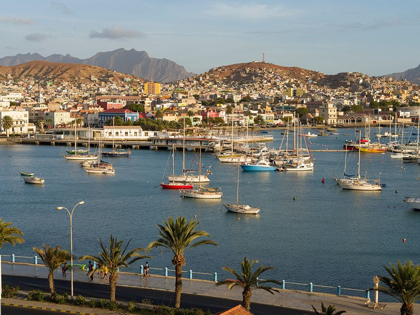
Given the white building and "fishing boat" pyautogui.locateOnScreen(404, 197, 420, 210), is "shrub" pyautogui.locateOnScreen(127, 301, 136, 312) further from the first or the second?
the white building

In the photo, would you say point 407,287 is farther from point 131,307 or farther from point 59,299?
point 59,299

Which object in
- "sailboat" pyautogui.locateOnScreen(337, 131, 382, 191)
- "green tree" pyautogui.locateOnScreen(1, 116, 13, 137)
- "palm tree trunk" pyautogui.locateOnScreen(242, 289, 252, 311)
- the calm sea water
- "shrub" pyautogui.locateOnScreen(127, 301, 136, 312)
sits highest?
"green tree" pyautogui.locateOnScreen(1, 116, 13, 137)

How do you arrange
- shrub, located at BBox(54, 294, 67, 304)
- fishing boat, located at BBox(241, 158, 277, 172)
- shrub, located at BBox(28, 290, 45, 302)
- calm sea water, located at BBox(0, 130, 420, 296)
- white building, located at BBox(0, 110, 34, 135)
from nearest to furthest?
1. shrub, located at BBox(54, 294, 67, 304)
2. shrub, located at BBox(28, 290, 45, 302)
3. calm sea water, located at BBox(0, 130, 420, 296)
4. fishing boat, located at BBox(241, 158, 277, 172)
5. white building, located at BBox(0, 110, 34, 135)

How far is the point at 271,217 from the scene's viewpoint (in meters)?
38.1

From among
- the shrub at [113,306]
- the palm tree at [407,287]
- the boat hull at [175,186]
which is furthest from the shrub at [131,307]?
the boat hull at [175,186]

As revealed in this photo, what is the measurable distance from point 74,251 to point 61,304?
10246 mm

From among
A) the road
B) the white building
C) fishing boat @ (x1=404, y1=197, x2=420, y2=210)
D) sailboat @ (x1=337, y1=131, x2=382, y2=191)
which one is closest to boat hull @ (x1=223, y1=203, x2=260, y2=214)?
fishing boat @ (x1=404, y1=197, x2=420, y2=210)

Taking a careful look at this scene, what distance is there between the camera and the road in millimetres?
18391

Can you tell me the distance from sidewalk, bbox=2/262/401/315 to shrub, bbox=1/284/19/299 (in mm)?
245

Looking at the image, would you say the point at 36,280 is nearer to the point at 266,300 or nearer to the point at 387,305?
the point at 266,300

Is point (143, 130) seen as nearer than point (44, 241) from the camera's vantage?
No

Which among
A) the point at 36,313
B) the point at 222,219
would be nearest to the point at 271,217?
the point at 222,219

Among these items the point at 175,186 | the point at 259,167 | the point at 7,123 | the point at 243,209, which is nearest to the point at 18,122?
the point at 7,123

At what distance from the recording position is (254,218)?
3747 centimetres
